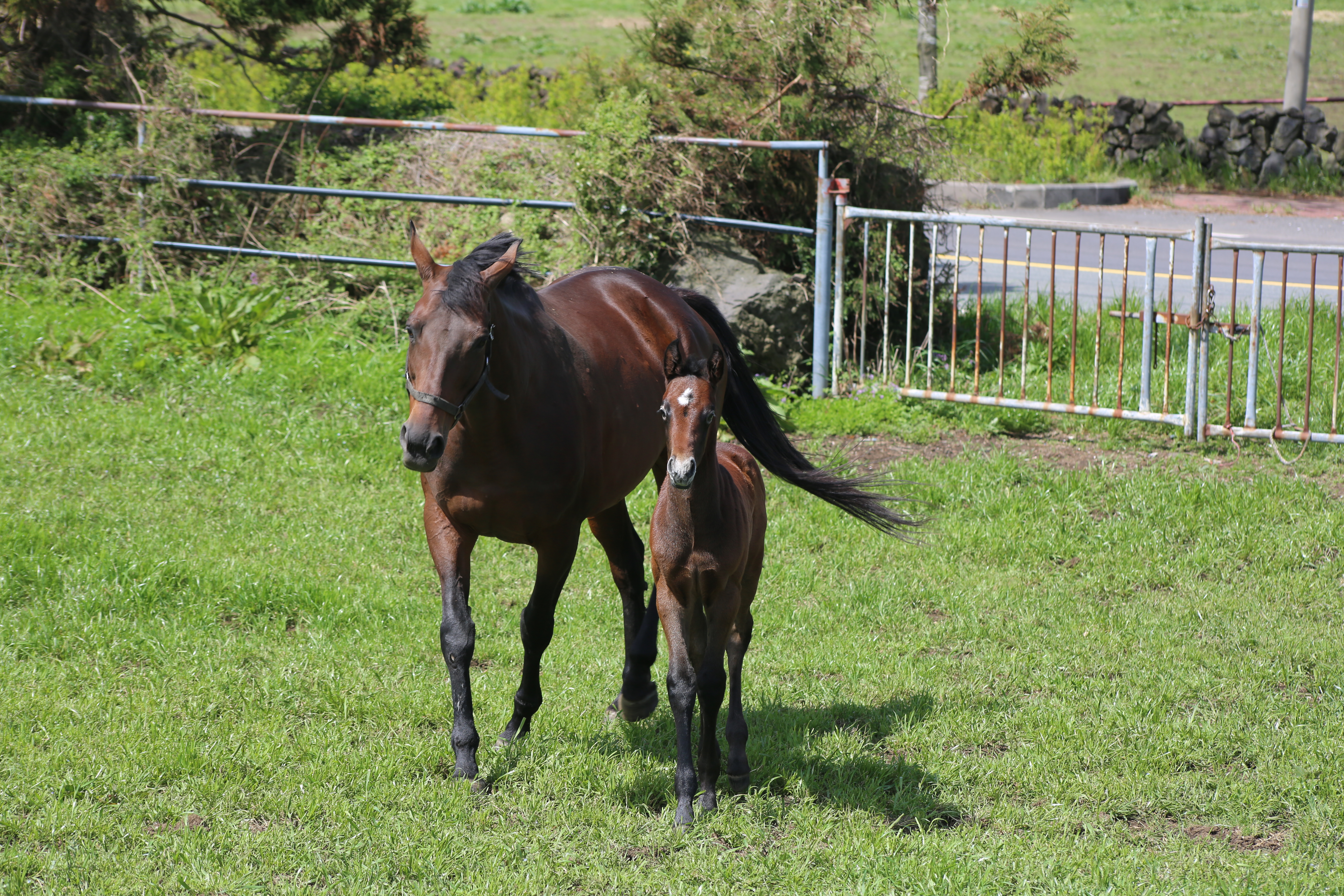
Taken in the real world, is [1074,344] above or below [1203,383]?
above

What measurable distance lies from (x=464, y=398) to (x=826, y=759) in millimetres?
1945

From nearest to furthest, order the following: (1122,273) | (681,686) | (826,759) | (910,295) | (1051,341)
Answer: (681,686), (826,759), (910,295), (1051,341), (1122,273)

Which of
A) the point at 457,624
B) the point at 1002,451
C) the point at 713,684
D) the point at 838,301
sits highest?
the point at 838,301

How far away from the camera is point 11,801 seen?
4.24 meters

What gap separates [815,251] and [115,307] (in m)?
5.77

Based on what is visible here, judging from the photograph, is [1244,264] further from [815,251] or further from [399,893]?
[399,893]

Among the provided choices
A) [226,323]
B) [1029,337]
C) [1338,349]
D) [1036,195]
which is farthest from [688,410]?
[1036,195]

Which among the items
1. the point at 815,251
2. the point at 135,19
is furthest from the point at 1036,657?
the point at 135,19

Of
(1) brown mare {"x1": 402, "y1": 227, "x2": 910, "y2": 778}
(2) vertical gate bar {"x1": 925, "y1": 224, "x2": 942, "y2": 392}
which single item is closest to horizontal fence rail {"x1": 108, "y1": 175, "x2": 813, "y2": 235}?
(2) vertical gate bar {"x1": 925, "y1": 224, "x2": 942, "y2": 392}

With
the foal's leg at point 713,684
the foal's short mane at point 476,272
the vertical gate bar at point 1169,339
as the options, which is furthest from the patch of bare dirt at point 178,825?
the vertical gate bar at point 1169,339

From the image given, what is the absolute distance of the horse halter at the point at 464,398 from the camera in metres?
4.00

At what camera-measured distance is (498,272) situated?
4312 mm

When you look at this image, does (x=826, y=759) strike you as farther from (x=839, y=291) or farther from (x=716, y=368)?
(x=839, y=291)

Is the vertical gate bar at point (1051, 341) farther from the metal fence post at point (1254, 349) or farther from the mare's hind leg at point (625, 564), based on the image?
the mare's hind leg at point (625, 564)
